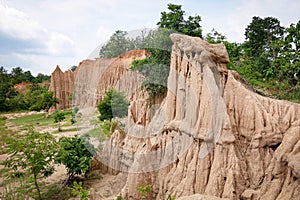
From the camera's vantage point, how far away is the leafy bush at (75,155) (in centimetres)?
1079

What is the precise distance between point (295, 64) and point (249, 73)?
99.4 inches

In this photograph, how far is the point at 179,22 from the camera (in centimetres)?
1509

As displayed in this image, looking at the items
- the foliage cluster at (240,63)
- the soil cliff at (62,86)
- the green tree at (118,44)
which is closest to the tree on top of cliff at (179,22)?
the foliage cluster at (240,63)

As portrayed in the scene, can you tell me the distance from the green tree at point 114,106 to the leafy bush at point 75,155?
901 cm

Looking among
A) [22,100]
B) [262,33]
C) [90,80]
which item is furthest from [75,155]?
[22,100]

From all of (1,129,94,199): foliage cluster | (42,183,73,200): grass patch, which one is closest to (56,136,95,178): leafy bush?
(1,129,94,199): foliage cluster

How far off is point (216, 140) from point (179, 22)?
33.6 ft

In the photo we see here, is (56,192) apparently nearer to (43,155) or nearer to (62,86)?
(43,155)

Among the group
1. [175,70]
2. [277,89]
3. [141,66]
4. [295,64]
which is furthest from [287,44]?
[175,70]

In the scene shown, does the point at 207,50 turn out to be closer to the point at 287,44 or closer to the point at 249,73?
the point at 249,73

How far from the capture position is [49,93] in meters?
30.7

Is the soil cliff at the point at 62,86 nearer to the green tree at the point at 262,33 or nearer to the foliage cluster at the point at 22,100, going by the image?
the foliage cluster at the point at 22,100

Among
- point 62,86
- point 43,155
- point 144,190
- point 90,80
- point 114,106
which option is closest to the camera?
point 144,190

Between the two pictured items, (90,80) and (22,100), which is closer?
(22,100)
